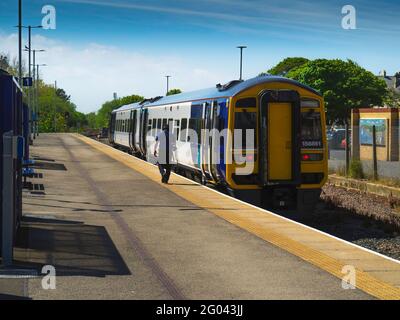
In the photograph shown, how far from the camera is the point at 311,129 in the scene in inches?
625

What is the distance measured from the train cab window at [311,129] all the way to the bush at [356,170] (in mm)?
9690

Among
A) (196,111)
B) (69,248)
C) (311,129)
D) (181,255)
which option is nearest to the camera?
(181,255)

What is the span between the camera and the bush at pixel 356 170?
25125 mm

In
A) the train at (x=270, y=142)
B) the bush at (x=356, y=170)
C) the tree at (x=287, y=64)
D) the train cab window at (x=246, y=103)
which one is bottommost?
the bush at (x=356, y=170)

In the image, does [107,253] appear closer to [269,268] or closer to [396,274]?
[269,268]

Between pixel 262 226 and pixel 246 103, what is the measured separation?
4822 mm

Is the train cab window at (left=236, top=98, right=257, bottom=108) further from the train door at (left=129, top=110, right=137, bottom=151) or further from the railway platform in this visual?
the train door at (left=129, top=110, right=137, bottom=151)

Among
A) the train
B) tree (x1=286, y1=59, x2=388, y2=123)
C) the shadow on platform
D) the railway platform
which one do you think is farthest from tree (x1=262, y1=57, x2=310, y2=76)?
the shadow on platform

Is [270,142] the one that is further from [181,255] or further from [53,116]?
[53,116]

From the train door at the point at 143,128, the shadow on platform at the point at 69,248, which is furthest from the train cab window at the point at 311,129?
the train door at the point at 143,128

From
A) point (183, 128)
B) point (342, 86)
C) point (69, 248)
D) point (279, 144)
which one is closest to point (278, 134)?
point (279, 144)

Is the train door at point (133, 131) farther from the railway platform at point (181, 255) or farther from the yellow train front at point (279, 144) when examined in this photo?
the railway platform at point (181, 255)

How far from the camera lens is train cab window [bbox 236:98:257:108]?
51.2ft
